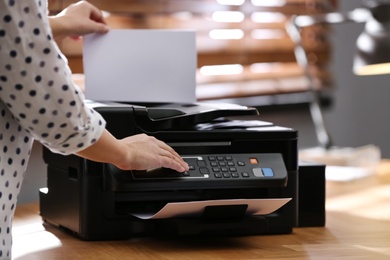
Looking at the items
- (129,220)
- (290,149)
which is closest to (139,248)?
(129,220)

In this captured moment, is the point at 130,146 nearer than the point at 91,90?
Yes

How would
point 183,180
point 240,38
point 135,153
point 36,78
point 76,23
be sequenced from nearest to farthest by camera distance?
point 36,78, point 135,153, point 183,180, point 76,23, point 240,38

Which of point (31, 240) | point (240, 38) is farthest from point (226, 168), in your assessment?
point (240, 38)

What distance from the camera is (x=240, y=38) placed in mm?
3098

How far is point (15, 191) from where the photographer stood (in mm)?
982

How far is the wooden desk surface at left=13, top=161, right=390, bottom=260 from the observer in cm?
129

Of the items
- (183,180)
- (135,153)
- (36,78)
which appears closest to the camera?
(36,78)

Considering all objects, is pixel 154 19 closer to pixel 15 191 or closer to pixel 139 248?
pixel 139 248

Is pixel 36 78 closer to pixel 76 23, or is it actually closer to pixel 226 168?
pixel 226 168

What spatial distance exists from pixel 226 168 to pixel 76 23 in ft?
1.47

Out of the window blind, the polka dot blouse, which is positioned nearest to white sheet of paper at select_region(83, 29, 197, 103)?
the polka dot blouse

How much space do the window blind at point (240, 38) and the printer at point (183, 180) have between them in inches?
42.9

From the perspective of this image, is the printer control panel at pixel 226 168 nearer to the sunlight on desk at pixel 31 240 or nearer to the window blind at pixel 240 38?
the sunlight on desk at pixel 31 240

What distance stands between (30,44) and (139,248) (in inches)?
22.9
